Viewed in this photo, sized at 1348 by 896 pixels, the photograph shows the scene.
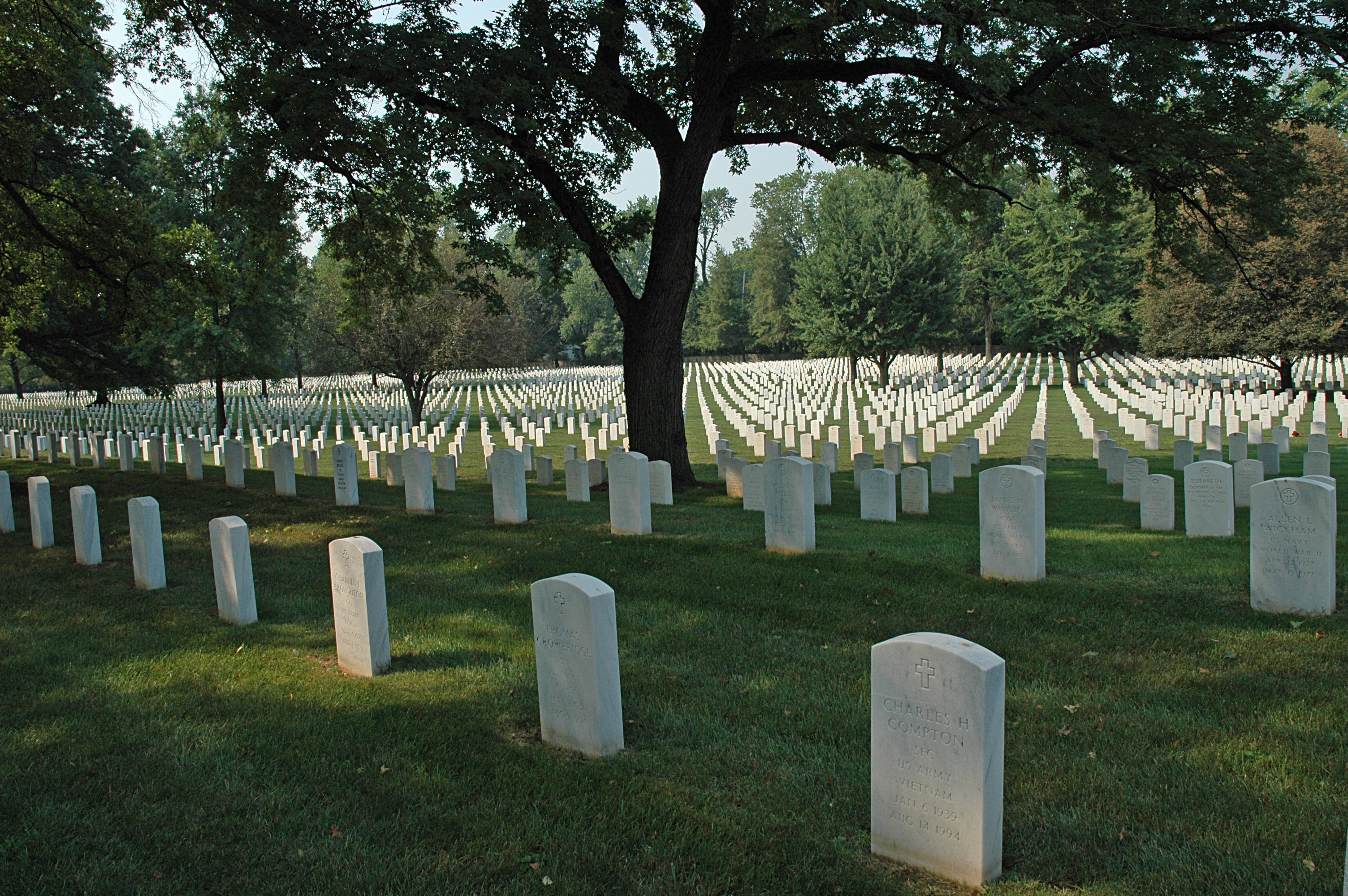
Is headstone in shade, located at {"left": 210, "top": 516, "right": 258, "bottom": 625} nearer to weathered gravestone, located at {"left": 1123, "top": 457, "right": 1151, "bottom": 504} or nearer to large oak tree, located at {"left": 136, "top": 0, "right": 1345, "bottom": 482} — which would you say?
large oak tree, located at {"left": 136, "top": 0, "right": 1345, "bottom": 482}

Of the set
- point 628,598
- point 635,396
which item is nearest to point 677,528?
point 628,598

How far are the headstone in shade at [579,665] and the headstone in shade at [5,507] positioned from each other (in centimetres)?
979

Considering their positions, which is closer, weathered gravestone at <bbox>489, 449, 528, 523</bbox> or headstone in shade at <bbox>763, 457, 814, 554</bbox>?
headstone in shade at <bbox>763, 457, 814, 554</bbox>

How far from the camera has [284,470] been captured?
13.8m

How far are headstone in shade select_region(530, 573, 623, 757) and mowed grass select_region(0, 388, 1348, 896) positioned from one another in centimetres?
18

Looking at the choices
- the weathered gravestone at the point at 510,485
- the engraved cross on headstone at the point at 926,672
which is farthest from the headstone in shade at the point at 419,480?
the engraved cross on headstone at the point at 926,672

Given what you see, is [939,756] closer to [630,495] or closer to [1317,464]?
[630,495]

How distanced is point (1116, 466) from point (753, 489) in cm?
681

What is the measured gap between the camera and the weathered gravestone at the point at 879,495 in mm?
10422

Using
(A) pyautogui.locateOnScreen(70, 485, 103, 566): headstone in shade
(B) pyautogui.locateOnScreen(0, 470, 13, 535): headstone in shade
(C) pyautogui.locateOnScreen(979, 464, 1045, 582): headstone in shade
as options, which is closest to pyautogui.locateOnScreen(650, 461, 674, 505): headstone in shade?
(C) pyautogui.locateOnScreen(979, 464, 1045, 582): headstone in shade

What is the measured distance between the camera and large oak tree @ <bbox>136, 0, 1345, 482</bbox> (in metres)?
9.73

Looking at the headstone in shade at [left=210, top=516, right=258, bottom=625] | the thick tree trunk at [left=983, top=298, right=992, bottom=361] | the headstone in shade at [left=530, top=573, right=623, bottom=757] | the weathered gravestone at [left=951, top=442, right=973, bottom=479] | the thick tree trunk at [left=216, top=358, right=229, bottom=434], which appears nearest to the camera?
the headstone in shade at [left=530, top=573, right=623, bottom=757]

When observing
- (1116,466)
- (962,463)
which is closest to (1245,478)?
(1116,466)

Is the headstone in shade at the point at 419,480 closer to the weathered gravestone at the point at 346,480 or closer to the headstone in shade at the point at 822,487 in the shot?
the weathered gravestone at the point at 346,480
